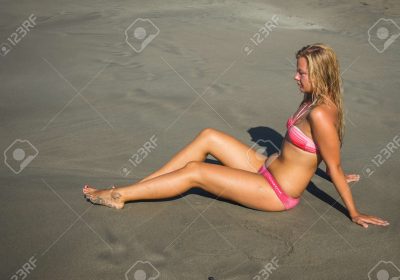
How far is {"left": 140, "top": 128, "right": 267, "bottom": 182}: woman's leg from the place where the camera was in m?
4.41

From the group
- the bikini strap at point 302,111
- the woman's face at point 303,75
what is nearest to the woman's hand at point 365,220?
the bikini strap at point 302,111

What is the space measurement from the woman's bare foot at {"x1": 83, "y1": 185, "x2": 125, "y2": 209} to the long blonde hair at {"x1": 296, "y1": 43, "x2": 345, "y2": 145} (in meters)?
1.94

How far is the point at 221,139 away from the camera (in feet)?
14.7

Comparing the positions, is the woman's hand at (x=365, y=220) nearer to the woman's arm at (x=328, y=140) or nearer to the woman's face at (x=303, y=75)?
the woman's arm at (x=328, y=140)

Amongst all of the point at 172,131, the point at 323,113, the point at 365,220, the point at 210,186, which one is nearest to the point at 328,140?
the point at 323,113

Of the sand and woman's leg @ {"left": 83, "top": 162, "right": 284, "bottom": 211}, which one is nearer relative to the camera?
the sand

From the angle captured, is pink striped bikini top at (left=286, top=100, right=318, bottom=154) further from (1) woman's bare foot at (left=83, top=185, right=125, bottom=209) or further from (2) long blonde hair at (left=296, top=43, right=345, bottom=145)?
(1) woman's bare foot at (left=83, top=185, right=125, bottom=209)

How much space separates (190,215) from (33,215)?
1.42 meters

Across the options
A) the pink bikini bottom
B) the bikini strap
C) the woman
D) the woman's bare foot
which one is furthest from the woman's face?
the woman's bare foot

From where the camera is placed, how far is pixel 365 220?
3941 millimetres

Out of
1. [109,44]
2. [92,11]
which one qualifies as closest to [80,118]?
[109,44]

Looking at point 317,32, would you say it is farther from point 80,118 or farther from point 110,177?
point 110,177

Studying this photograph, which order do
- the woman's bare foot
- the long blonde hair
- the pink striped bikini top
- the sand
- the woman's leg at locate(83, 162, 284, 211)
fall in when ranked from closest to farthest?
1. the sand
2. the long blonde hair
3. the pink striped bikini top
4. the woman's leg at locate(83, 162, 284, 211)
5. the woman's bare foot

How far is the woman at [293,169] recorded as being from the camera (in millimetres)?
3770
